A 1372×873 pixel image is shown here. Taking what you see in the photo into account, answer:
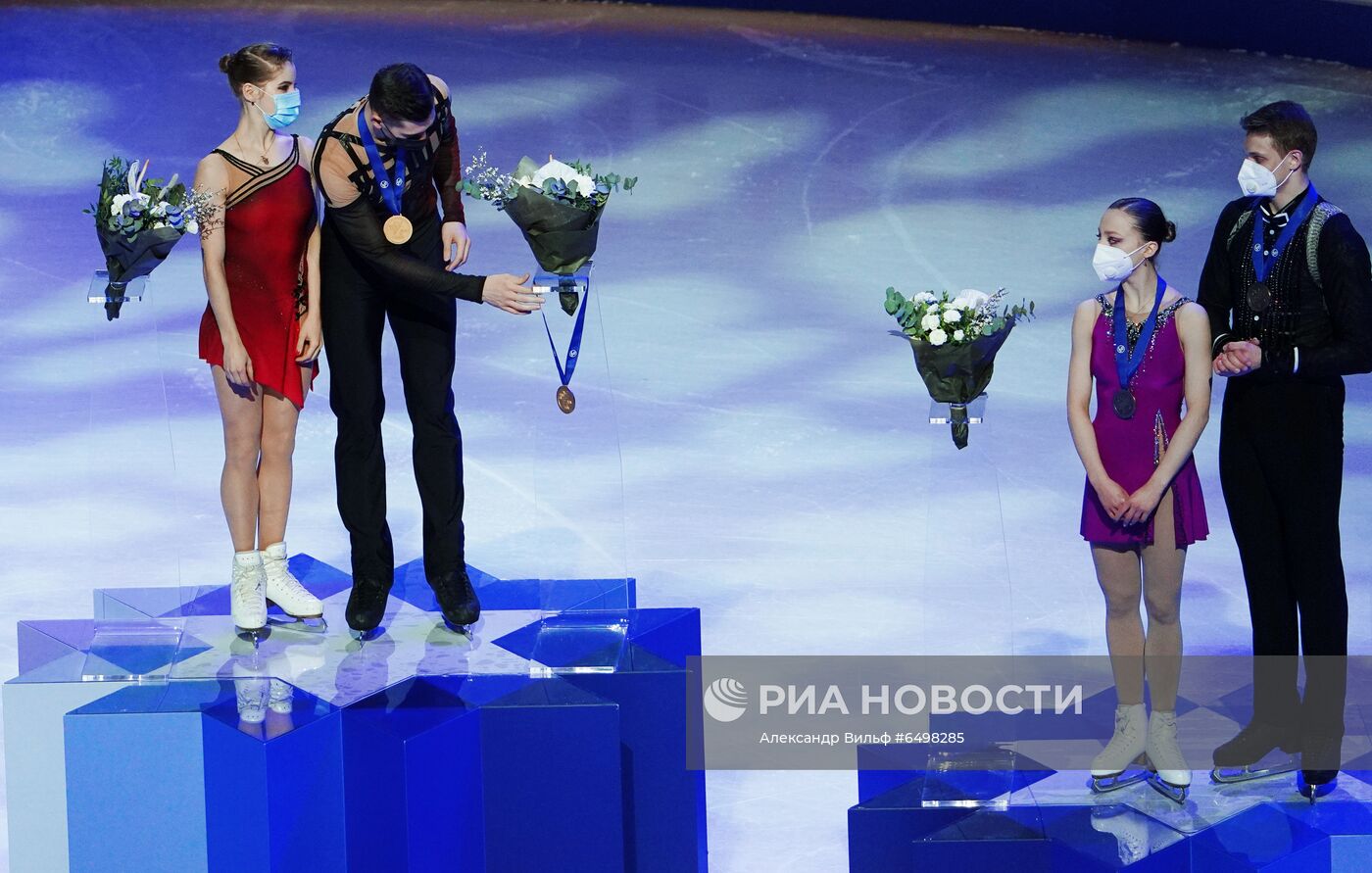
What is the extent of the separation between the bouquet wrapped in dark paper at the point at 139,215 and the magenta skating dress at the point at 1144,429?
2164 mm

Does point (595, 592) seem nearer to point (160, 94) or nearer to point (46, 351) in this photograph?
point (46, 351)

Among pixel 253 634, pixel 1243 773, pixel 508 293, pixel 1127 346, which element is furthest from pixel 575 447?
pixel 1243 773

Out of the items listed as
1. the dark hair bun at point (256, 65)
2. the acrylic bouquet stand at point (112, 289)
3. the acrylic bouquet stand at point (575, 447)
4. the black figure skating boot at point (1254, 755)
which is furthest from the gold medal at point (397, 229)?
the black figure skating boot at point (1254, 755)

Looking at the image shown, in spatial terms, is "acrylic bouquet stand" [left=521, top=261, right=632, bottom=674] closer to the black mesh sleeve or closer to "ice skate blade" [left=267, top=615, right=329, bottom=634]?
the black mesh sleeve

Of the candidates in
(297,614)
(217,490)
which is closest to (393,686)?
(297,614)

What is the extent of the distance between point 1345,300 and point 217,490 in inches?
176

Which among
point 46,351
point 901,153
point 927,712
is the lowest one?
point 927,712

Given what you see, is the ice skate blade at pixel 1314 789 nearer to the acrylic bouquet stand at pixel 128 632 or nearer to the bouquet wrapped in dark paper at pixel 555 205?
the bouquet wrapped in dark paper at pixel 555 205

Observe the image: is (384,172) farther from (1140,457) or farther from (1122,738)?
(1122,738)

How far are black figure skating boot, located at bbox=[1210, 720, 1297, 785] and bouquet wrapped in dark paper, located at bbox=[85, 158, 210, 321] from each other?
273cm

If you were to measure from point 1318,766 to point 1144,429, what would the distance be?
87cm

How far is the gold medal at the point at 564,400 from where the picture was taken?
4.47m

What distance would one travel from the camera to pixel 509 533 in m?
Answer: 6.58

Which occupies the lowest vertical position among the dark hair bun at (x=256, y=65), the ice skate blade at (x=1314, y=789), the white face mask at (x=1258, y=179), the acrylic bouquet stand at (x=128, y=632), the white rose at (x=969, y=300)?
the ice skate blade at (x=1314, y=789)
